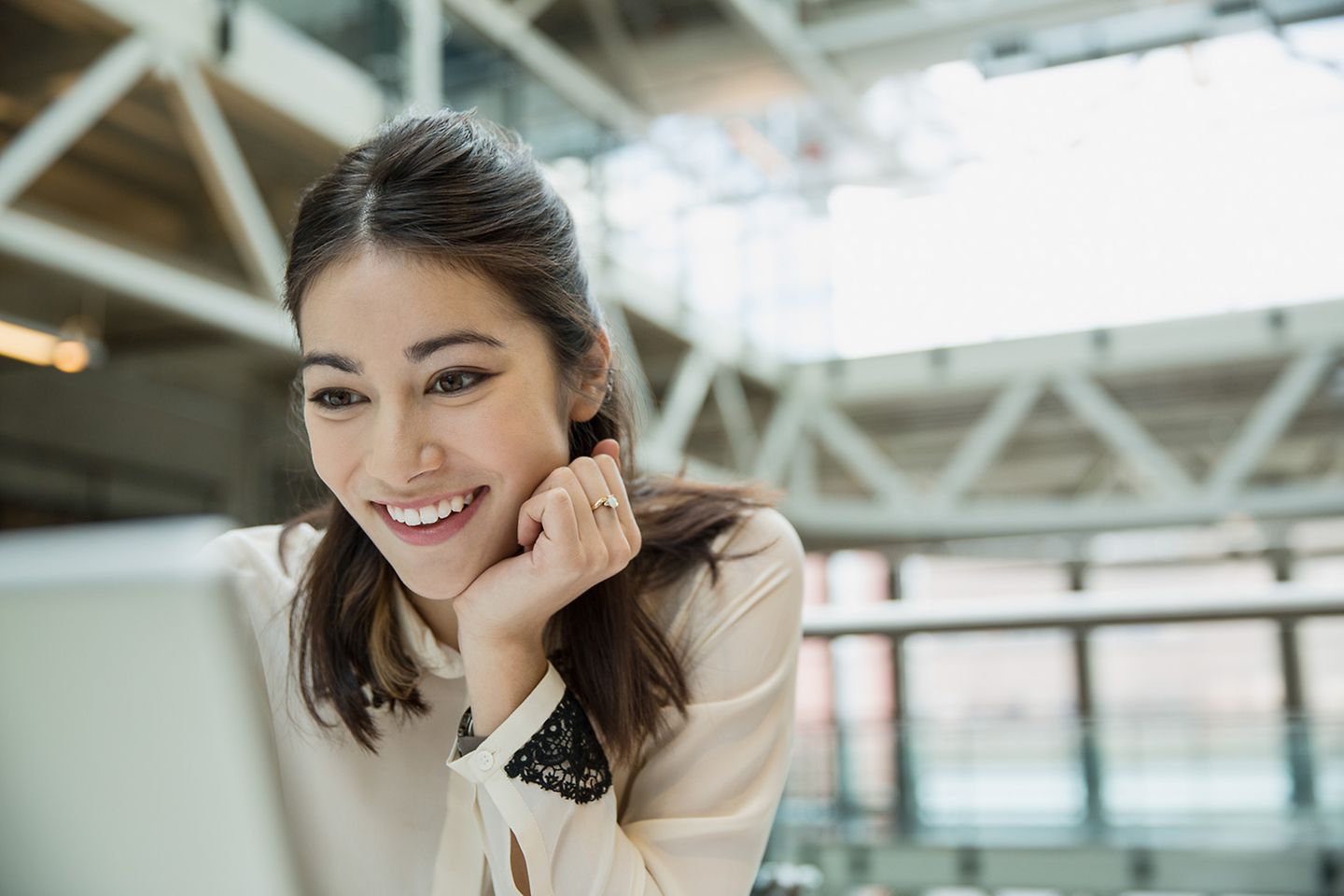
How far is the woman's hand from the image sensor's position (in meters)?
1.13

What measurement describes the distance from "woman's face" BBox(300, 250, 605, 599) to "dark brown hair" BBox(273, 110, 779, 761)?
0.11 feet

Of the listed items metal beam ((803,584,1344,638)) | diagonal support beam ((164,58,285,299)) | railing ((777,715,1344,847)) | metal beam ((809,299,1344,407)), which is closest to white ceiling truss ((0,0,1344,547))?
metal beam ((809,299,1344,407))

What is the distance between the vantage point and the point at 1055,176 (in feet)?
41.4

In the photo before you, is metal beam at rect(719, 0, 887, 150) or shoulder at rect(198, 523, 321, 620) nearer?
shoulder at rect(198, 523, 321, 620)

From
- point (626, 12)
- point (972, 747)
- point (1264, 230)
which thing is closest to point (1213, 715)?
point (972, 747)

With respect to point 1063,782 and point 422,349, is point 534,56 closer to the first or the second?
point 1063,782

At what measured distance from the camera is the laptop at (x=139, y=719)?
48cm

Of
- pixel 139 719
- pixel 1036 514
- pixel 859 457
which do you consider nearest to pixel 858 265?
pixel 859 457

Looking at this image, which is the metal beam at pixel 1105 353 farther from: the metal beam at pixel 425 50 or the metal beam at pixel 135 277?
the metal beam at pixel 135 277

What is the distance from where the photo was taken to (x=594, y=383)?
1.35m

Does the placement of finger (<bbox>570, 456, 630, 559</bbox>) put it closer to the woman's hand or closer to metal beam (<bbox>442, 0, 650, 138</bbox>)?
the woman's hand

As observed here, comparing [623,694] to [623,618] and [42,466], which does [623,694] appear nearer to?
[623,618]

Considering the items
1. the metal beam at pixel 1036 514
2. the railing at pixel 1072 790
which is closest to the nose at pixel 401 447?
the railing at pixel 1072 790

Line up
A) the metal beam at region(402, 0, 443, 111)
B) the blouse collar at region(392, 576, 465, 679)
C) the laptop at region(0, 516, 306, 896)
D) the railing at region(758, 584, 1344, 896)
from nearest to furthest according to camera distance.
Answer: the laptop at region(0, 516, 306, 896) → the blouse collar at region(392, 576, 465, 679) → the railing at region(758, 584, 1344, 896) → the metal beam at region(402, 0, 443, 111)
